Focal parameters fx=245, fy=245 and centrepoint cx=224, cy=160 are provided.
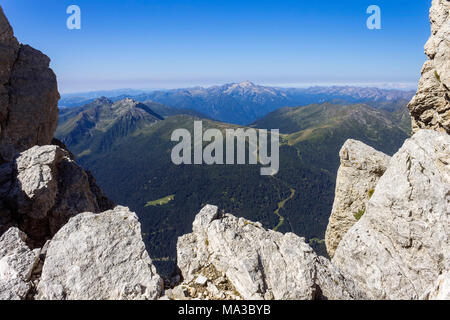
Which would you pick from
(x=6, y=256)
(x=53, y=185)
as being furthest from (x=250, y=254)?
(x=53, y=185)

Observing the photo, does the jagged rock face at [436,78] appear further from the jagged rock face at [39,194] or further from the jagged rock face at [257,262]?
the jagged rock face at [39,194]

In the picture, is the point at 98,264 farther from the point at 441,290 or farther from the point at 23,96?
the point at 23,96

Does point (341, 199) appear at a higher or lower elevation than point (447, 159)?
lower

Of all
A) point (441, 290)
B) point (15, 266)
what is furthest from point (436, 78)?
point (15, 266)

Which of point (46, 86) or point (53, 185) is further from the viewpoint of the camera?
point (46, 86)

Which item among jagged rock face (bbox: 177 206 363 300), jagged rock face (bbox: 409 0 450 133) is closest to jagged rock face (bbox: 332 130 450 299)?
jagged rock face (bbox: 177 206 363 300)
